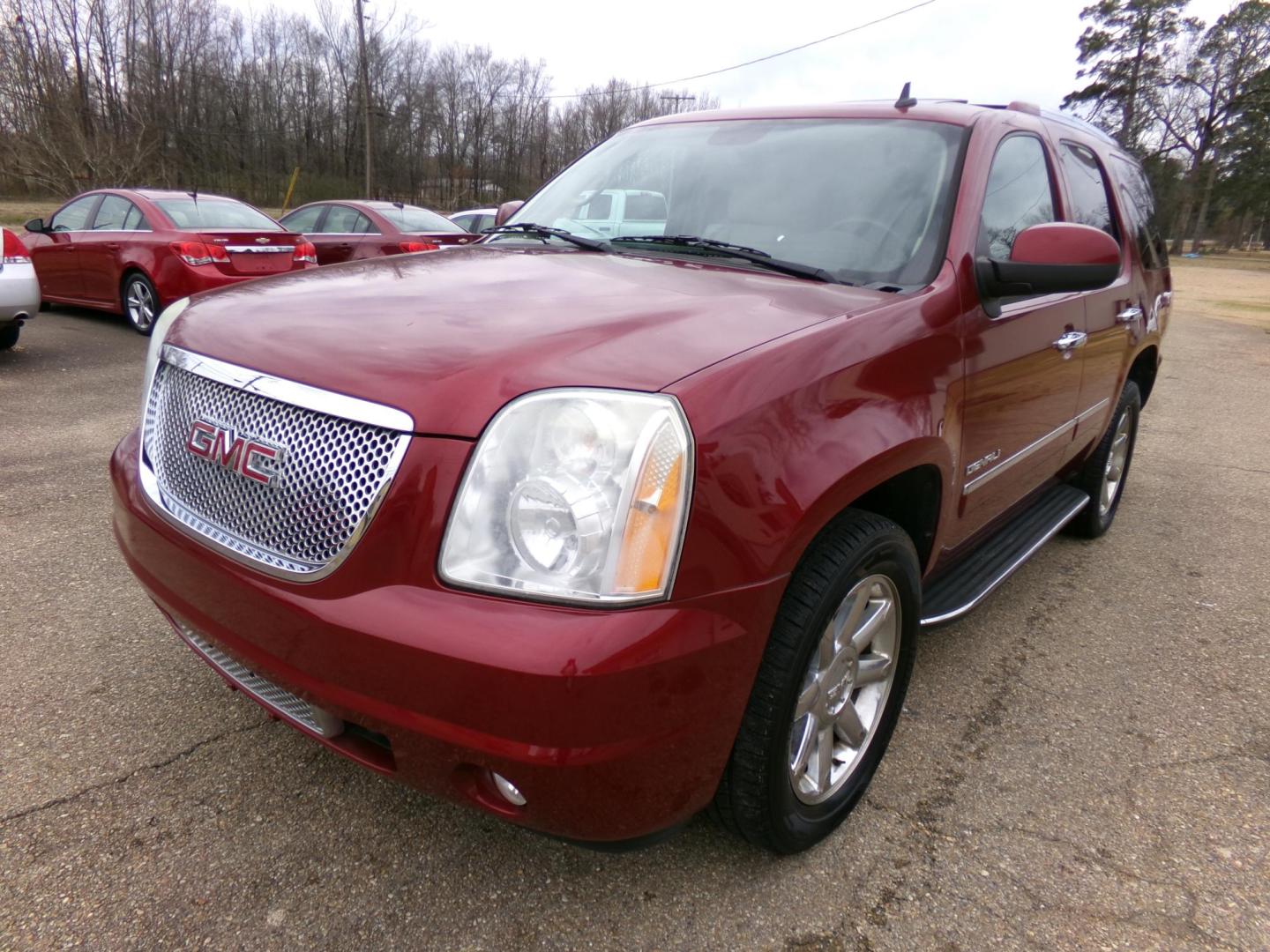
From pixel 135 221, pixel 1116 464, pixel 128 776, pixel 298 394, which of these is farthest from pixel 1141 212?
pixel 135 221

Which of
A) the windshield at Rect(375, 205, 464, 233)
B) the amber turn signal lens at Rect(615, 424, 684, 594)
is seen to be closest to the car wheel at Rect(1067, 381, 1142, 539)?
the amber turn signal lens at Rect(615, 424, 684, 594)

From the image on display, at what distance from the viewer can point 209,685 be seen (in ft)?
8.71

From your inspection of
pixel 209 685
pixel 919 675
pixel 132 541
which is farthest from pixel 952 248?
pixel 209 685

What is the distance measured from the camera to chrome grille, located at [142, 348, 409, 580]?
5.30 ft

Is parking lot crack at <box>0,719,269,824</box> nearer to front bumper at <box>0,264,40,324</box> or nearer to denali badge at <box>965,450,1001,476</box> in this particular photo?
denali badge at <box>965,450,1001,476</box>

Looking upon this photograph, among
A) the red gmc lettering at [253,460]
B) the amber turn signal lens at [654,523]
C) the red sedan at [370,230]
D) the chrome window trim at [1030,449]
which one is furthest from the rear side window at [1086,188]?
the red sedan at [370,230]

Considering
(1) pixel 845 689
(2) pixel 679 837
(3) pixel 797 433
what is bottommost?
(2) pixel 679 837

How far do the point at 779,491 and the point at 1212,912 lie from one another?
1.48 metres

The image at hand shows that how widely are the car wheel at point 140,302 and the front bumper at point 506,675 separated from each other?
809 centimetres

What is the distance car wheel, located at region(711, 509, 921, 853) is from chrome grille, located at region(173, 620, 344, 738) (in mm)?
832

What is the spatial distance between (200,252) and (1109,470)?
7.88 meters

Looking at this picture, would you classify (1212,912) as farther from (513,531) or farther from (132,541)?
(132,541)

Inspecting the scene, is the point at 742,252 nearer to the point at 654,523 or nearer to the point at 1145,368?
the point at 654,523

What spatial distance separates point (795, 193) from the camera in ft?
8.82
